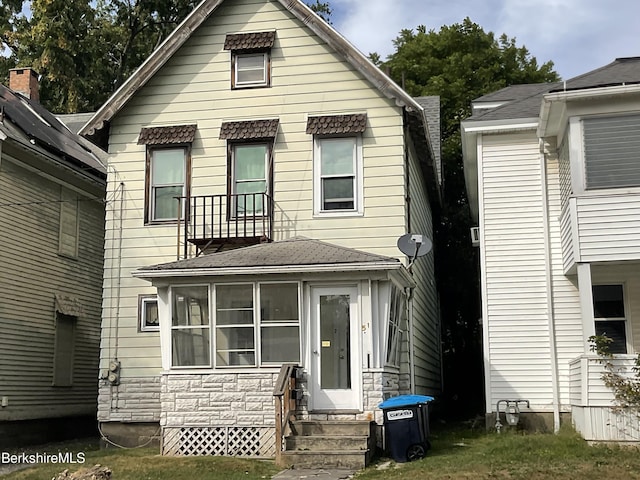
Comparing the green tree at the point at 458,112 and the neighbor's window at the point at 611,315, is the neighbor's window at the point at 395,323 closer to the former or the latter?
the neighbor's window at the point at 611,315

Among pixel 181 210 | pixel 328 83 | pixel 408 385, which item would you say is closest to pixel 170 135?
pixel 181 210

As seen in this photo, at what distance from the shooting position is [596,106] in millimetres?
13000

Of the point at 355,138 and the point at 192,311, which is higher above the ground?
the point at 355,138

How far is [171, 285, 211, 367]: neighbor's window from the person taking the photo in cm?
1346

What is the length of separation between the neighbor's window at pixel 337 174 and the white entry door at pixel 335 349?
238cm

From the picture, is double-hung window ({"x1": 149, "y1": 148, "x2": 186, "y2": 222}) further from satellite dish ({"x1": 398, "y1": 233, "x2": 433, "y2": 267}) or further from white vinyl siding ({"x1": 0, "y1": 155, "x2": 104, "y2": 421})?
satellite dish ({"x1": 398, "y1": 233, "x2": 433, "y2": 267})

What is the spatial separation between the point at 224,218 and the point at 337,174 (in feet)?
8.06

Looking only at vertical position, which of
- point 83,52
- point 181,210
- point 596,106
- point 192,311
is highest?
point 83,52

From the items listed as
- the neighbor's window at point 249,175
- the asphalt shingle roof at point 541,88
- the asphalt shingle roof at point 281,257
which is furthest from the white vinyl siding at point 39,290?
the asphalt shingle roof at point 541,88

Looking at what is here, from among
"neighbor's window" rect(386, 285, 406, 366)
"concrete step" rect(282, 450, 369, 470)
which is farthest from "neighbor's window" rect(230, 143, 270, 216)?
"concrete step" rect(282, 450, 369, 470)

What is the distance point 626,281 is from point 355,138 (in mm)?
5861

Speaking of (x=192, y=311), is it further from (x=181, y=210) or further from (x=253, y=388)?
(x=181, y=210)

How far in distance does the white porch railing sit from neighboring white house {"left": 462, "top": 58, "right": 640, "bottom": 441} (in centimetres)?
2

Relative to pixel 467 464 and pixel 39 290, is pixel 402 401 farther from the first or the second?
pixel 39 290
